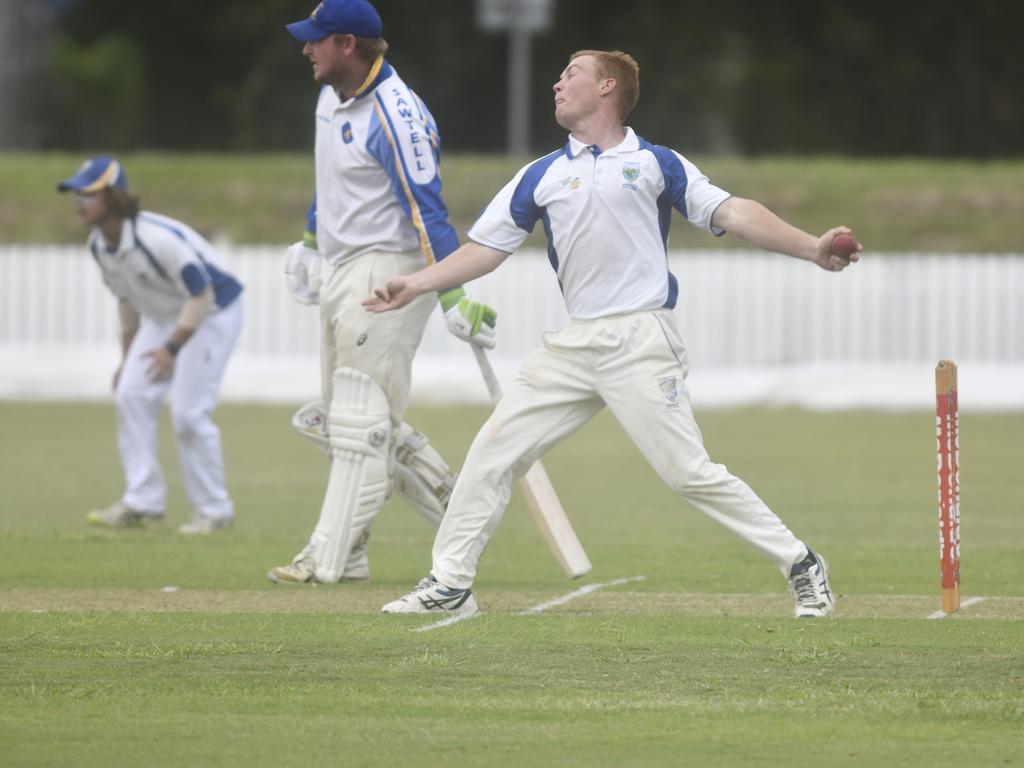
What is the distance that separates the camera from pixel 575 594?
27.9 feet

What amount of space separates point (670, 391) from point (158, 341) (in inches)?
194

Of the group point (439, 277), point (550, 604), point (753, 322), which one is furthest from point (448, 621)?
point (753, 322)

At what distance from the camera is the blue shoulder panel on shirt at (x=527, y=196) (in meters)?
7.47

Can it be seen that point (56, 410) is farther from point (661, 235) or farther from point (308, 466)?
point (661, 235)

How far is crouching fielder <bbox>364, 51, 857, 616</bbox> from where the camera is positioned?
24.2ft

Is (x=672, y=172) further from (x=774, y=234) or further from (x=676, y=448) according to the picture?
(x=676, y=448)

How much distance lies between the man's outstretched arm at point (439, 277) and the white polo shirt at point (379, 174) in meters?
0.79

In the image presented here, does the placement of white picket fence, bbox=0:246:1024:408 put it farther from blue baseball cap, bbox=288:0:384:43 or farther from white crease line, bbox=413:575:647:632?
blue baseball cap, bbox=288:0:384:43

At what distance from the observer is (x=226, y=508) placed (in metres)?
11.4

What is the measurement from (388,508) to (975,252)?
14.2 m

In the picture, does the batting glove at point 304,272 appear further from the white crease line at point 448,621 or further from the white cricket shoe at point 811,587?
the white cricket shoe at point 811,587

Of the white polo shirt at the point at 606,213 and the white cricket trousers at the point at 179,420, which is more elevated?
the white polo shirt at the point at 606,213

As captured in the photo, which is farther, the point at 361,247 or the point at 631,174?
the point at 361,247

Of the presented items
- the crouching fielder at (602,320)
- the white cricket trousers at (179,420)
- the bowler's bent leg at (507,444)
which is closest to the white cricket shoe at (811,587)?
the crouching fielder at (602,320)
